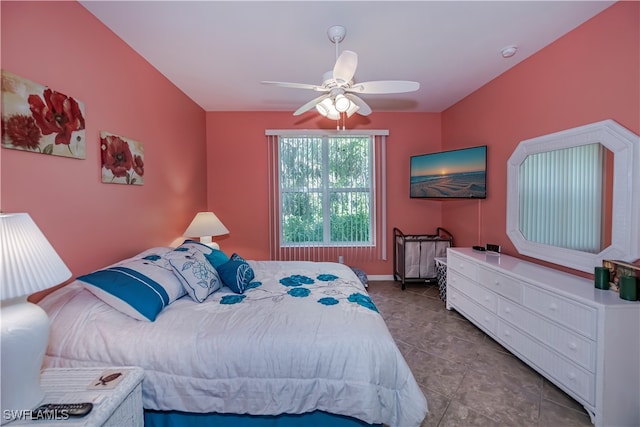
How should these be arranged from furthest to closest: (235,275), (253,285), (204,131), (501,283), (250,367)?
(204,131) < (501,283) < (253,285) < (235,275) < (250,367)

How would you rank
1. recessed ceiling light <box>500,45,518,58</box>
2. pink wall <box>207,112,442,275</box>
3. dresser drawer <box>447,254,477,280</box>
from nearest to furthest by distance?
1. recessed ceiling light <box>500,45,518,58</box>
2. dresser drawer <box>447,254,477,280</box>
3. pink wall <box>207,112,442,275</box>

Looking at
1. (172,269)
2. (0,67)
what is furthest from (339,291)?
(0,67)

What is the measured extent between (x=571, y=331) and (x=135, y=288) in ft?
8.68

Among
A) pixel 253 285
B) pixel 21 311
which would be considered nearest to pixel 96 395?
pixel 21 311

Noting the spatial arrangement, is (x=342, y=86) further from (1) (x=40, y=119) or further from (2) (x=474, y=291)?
(2) (x=474, y=291)

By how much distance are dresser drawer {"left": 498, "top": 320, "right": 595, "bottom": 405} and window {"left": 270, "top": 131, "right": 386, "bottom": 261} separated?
205 centimetres

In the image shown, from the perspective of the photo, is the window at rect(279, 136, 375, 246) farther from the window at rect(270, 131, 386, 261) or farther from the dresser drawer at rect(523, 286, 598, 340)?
the dresser drawer at rect(523, 286, 598, 340)

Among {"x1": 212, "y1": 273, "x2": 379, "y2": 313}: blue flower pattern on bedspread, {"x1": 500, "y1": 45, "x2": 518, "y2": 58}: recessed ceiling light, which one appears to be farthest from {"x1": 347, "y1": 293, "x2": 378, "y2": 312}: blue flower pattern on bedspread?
{"x1": 500, "y1": 45, "x2": 518, "y2": 58}: recessed ceiling light

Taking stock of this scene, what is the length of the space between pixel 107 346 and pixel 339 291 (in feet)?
4.42

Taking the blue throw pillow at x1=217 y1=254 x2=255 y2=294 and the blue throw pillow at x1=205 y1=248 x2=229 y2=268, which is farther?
the blue throw pillow at x1=205 y1=248 x2=229 y2=268

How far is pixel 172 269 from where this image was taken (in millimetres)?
1791

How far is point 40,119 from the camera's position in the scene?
1427mm

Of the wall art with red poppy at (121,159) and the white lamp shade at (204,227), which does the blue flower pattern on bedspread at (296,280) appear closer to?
the white lamp shade at (204,227)

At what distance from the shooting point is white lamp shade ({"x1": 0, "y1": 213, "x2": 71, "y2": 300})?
851 mm
